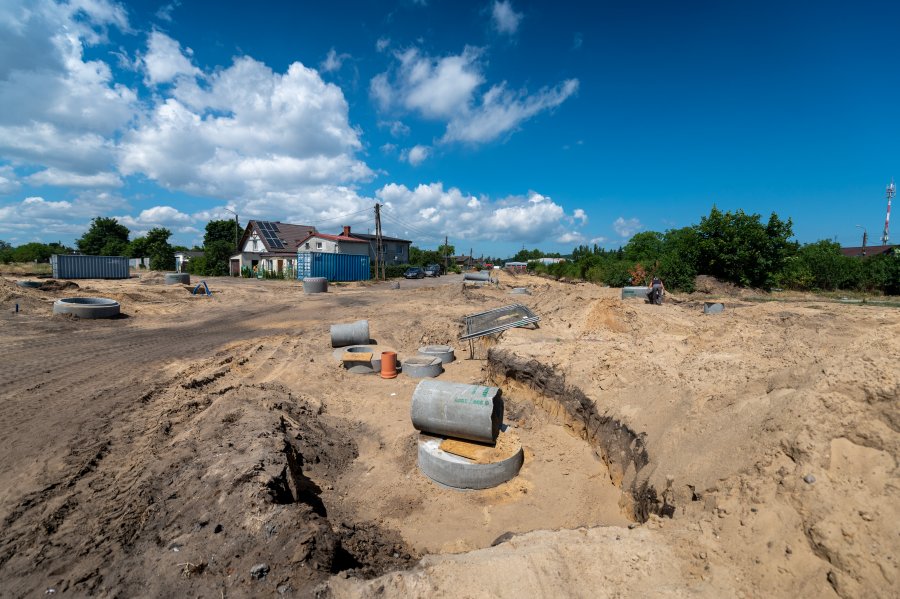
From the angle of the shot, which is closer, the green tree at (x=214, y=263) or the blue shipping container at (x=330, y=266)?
the blue shipping container at (x=330, y=266)

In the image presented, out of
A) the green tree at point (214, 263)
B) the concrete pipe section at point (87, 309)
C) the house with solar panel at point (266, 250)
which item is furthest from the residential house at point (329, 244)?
the concrete pipe section at point (87, 309)

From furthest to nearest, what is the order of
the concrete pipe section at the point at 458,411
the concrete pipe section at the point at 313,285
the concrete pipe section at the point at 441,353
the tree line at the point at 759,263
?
the concrete pipe section at the point at 313,285 → the tree line at the point at 759,263 → the concrete pipe section at the point at 441,353 → the concrete pipe section at the point at 458,411

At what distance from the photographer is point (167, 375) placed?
8648mm

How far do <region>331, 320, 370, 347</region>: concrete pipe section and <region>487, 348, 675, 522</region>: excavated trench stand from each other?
429 cm

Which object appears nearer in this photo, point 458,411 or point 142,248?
point 458,411

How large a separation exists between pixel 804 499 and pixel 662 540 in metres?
1.12

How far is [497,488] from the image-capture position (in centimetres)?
545

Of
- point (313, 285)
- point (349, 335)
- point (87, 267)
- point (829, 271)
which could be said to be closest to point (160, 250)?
point (87, 267)

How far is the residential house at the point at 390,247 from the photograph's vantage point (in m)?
47.3

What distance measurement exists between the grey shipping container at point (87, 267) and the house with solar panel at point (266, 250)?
11.1 meters

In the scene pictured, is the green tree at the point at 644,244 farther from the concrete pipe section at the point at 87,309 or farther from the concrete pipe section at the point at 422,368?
the concrete pipe section at the point at 87,309

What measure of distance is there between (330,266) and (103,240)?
4948 centimetres

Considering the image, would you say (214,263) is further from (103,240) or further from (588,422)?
(588,422)

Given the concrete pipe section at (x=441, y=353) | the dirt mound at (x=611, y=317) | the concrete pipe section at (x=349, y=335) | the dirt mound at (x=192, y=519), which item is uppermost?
the dirt mound at (x=611, y=317)
